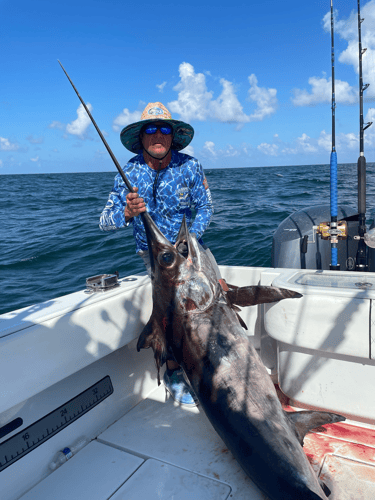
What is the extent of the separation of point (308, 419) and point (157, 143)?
2227 millimetres

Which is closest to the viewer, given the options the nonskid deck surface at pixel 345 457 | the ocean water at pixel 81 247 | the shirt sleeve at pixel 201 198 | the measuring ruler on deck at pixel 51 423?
the nonskid deck surface at pixel 345 457

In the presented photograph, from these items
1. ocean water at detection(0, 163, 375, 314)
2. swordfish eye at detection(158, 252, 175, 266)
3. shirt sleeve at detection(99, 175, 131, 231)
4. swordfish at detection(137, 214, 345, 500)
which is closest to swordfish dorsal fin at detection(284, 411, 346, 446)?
swordfish at detection(137, 214, 345, 500)

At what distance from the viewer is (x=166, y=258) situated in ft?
7.52

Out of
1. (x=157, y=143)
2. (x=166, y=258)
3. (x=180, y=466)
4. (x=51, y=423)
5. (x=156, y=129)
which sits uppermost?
(x=156, y=129)

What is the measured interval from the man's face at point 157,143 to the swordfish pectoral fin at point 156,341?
1.38 m

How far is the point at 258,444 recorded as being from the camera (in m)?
1.74

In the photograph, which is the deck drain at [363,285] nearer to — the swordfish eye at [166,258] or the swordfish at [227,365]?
the swordfish at [227,365]

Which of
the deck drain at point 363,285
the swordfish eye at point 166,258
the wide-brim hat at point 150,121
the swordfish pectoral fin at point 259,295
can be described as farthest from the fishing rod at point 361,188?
the swordfish eye at point 166,258

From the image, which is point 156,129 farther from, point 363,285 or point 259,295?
point 363,285

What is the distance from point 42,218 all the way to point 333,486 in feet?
51.0

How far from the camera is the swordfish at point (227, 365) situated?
1.68 meters

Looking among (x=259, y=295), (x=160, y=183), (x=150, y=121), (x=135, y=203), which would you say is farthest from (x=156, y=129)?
(x=259, y=295)

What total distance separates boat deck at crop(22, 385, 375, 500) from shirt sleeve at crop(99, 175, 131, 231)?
145 cm

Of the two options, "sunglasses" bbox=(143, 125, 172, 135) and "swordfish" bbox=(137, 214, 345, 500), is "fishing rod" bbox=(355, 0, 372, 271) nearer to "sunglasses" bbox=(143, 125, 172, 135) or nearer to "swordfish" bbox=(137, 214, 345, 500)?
"swordfish" bbox=(137, 214, 345, 500)
